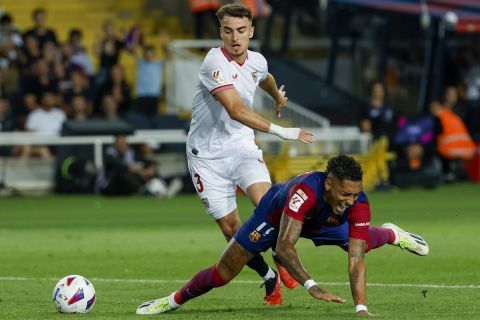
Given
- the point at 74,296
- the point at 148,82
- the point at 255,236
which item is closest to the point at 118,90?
the point at 148,82

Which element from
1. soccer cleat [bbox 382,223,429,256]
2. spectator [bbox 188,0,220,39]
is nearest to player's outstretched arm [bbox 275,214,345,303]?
soccer cleat [bbox 382,223,429,256]

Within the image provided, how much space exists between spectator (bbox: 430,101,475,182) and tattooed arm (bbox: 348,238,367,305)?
59.8 feet

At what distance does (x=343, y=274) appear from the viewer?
13258 millimetres

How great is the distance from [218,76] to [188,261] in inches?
148

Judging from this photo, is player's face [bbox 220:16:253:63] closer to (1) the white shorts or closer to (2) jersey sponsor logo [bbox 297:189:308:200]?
(1) the white shorts

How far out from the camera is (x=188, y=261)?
14602mm

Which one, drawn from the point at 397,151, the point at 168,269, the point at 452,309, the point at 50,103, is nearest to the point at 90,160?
the point at 50,103

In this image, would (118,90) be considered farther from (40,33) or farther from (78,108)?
(40,33)

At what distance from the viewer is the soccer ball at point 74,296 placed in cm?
1030

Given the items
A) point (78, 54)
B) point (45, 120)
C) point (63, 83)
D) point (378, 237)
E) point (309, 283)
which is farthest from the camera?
point (78, 54)

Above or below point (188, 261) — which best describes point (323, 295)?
above

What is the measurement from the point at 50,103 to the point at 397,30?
8.90 meters

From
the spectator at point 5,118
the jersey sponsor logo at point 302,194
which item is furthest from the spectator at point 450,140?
the jersey sponsor logo at point 302,194

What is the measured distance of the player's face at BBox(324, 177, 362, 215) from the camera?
9305mm
